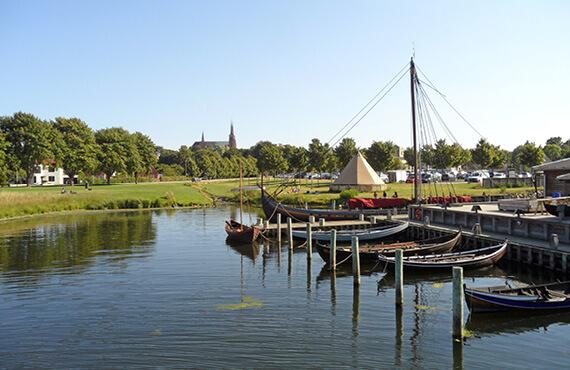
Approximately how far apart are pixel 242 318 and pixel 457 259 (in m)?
13.7

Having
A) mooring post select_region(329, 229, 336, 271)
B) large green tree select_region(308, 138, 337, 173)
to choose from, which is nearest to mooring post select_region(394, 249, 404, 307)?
mooring post select_region(329, 229, 336, 271)

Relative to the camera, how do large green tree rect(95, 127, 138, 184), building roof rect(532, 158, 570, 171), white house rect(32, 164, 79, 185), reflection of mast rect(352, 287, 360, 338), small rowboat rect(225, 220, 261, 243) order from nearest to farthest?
reflection of mast rect(352, 287, 360, 338), small rowboat rect(225, 220, 261, 243), building roof rect(532, 158, 570, 171), large green tree rect(95, 127, 138, 184), white house rect(32, 164, 79, 185)

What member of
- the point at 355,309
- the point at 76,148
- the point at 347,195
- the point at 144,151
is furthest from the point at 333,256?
the point at 144,151

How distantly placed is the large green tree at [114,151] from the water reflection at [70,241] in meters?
45.1

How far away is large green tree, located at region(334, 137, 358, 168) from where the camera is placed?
3994 inches

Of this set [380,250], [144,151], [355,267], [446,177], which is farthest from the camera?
[144,151]

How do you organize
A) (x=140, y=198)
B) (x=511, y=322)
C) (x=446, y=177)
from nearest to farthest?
(x=511, y=322)
(x=140, y=198)
(x=446, y=177)

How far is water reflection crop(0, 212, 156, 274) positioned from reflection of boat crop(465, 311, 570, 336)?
2389 centimetres

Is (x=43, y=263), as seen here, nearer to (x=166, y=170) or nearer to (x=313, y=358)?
(x=313, y=358)

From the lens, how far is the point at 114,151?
4250 inches

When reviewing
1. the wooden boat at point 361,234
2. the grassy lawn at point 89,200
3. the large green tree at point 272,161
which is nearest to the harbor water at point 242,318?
the wooden boat at point 361,234

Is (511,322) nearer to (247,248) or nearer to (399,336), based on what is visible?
(399,336)

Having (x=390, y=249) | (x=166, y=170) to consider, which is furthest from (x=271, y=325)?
(x=166, y=170)

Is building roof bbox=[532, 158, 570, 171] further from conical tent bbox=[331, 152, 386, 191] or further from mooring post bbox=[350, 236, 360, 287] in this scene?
conical tent bbox=[331, 152, 386, 191]
